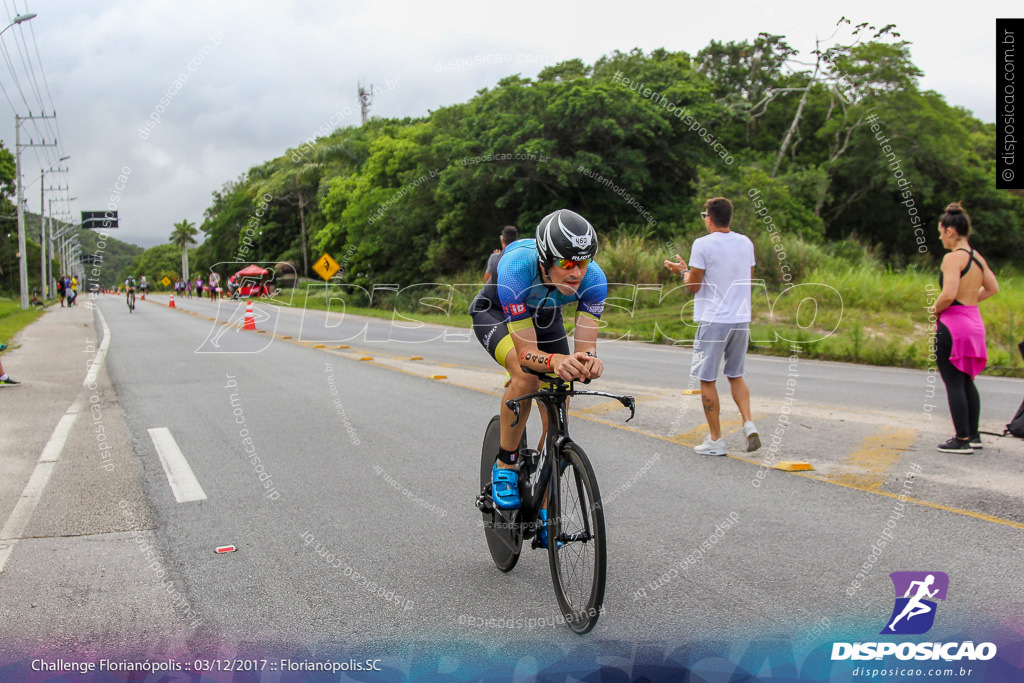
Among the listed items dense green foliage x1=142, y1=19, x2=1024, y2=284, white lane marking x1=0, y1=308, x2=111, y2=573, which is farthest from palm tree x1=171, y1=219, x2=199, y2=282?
white lane marking x1=0, y1=308, x2=111, y2=573

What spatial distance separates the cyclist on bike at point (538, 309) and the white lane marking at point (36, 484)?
2.91 metres

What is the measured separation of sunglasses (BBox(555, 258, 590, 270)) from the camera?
3.44 m

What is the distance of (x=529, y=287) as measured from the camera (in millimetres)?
3734

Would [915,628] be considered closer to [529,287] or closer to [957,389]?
[529,287]

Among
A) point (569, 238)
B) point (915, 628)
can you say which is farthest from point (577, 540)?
point (915, 628)

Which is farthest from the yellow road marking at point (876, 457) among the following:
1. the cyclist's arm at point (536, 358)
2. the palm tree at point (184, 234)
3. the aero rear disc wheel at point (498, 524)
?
the palm tree at point (184, 234)

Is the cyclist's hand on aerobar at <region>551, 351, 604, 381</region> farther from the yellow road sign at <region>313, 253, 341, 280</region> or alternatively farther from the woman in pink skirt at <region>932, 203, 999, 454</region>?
the yellow road sign at <region>313, 253, 341, 280</region>

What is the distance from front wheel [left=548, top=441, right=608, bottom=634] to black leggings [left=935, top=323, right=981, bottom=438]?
451 centimetres

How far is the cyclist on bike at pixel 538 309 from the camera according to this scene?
3414 millimetres

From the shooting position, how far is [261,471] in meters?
6.57

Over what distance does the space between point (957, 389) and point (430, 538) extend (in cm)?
458

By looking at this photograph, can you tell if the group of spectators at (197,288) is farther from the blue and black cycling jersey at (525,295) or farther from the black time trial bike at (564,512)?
the black time trial bike at (564,512)

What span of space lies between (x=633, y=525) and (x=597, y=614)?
1754 mm

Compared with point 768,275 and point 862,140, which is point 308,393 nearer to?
point 768,275
